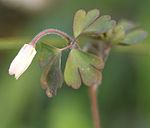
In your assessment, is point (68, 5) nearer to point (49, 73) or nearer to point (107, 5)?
point (107, 5)

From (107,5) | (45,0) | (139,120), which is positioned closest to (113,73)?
(139,120)

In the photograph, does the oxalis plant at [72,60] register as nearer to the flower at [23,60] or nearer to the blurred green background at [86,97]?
the flower at [23,60]

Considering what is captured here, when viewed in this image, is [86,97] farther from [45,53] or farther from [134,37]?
[45,53]

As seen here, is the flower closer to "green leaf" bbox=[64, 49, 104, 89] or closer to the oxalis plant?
the oxalis plant

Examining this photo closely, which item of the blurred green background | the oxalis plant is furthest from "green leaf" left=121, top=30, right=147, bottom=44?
the blurred green background

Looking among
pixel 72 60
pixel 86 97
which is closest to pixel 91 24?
pixel 72 60
